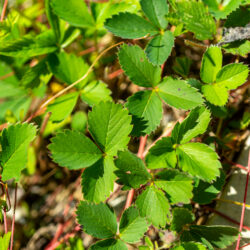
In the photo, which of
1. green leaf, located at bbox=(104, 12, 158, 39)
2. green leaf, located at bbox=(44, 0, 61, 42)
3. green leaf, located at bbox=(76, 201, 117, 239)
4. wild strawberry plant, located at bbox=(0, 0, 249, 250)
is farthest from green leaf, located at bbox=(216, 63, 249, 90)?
green leaf, located at bbox=(44, 0, 61, 42)

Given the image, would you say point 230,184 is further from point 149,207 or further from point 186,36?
point 186,36

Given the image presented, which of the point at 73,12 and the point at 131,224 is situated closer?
the point at 131,224

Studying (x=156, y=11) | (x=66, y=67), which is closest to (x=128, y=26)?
(x=156, y=11)

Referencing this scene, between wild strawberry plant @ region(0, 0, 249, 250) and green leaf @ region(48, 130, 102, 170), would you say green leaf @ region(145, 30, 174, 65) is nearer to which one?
wild strawberry plant @ region(0, 0, 249, 250)

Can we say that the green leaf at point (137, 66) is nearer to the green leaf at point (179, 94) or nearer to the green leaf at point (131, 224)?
the green leaf at point (179, 94)

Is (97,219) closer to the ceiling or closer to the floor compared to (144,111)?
closer to the floor

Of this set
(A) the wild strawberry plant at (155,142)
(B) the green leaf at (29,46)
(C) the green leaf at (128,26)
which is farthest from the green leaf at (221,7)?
(B) the green leaf at (29,46)

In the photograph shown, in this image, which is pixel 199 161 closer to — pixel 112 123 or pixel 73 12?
pixel 112 123
